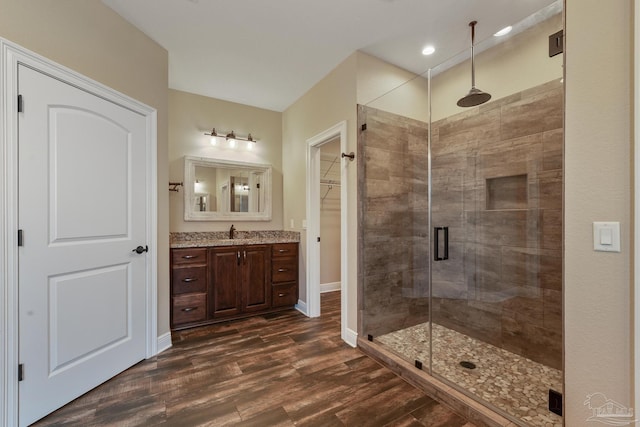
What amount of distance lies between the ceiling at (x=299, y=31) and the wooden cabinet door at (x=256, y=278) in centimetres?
202

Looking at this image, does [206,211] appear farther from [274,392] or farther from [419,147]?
[419,147]

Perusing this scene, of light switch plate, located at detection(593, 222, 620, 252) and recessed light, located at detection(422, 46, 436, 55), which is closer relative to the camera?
light switch plate, located at detection(593, 222, 620, 252)

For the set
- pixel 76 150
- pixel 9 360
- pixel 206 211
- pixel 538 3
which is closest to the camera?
pixel 9 360

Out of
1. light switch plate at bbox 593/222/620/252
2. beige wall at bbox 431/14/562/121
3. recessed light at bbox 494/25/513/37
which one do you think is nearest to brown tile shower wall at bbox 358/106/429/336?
beige wall at bbox 431/14/562/121

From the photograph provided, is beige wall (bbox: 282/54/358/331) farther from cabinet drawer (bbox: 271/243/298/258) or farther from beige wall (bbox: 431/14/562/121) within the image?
beige wall (bbox: 431/14/562/121)

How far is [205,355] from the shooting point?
7.82 feet

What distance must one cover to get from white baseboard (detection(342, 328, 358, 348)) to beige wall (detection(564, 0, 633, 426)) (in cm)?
158

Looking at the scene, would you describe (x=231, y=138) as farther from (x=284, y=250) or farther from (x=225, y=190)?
(x=284, y=250)

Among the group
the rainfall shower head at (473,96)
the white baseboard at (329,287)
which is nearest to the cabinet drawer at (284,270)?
the white baseboard at (329,287)

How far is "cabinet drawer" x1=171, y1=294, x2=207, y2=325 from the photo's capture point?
289 centimetres

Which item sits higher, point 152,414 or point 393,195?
point 393,195

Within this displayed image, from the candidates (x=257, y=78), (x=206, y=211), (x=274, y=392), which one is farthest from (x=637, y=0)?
(x=206, y=211)

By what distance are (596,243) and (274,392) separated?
1956mm

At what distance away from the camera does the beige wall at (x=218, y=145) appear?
133 inches
